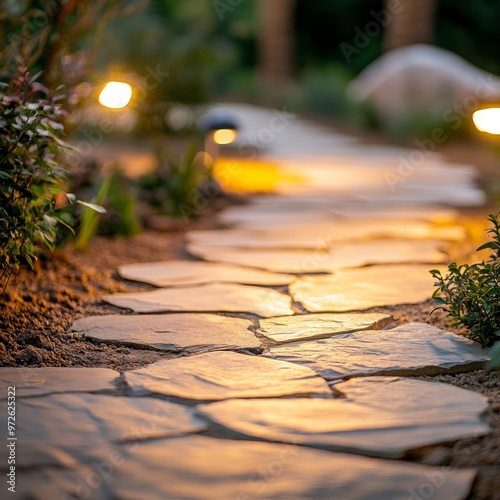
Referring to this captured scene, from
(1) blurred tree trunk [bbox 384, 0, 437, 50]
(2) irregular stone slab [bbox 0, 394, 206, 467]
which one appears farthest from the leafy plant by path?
(1) blurred tree trunk [bbox 384, 0, 437, 50]

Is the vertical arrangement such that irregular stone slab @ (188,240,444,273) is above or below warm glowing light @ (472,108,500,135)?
below

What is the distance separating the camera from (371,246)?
5488mm

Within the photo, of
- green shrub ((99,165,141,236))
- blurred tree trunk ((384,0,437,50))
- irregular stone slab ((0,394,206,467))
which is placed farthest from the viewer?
blurred tree trunk ((384,0,437,50))

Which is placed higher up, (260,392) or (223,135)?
(223,135)

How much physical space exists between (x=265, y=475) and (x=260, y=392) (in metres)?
0.58

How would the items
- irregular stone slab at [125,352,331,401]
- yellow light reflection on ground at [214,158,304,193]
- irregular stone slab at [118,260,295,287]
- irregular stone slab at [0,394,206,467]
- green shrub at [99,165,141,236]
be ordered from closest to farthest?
irregular stone slab at [0,394,206,467], irregular stone slab at [125,352,331,401], irregular stone slab at [118,260,295,287], green shrub at [99,165,141,236], yellow light reflection on ground at [214,158,304,193]

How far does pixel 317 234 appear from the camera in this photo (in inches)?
233

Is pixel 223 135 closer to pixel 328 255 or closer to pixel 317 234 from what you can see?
pixel 317 234

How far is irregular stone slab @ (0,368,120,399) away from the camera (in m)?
2.89

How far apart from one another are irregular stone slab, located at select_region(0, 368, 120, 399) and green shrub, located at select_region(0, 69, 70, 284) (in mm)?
562

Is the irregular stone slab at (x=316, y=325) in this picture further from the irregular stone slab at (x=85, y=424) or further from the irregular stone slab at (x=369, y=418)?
the irregular stone slab at (x=85, y=424)

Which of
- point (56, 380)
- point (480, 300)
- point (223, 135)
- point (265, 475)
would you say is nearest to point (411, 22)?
point (223, 135)

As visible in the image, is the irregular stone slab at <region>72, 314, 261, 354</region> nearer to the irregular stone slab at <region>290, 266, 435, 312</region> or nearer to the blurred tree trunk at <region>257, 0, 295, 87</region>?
the irregular stone slab at <region>290, 266, 435, 312</region>

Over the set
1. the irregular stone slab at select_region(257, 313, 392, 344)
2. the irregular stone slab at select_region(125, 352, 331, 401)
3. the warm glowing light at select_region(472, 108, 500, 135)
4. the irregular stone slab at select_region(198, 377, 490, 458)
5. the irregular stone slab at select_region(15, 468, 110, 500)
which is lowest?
the irregular stone slab at select_region(15, 468, 110, 500)
